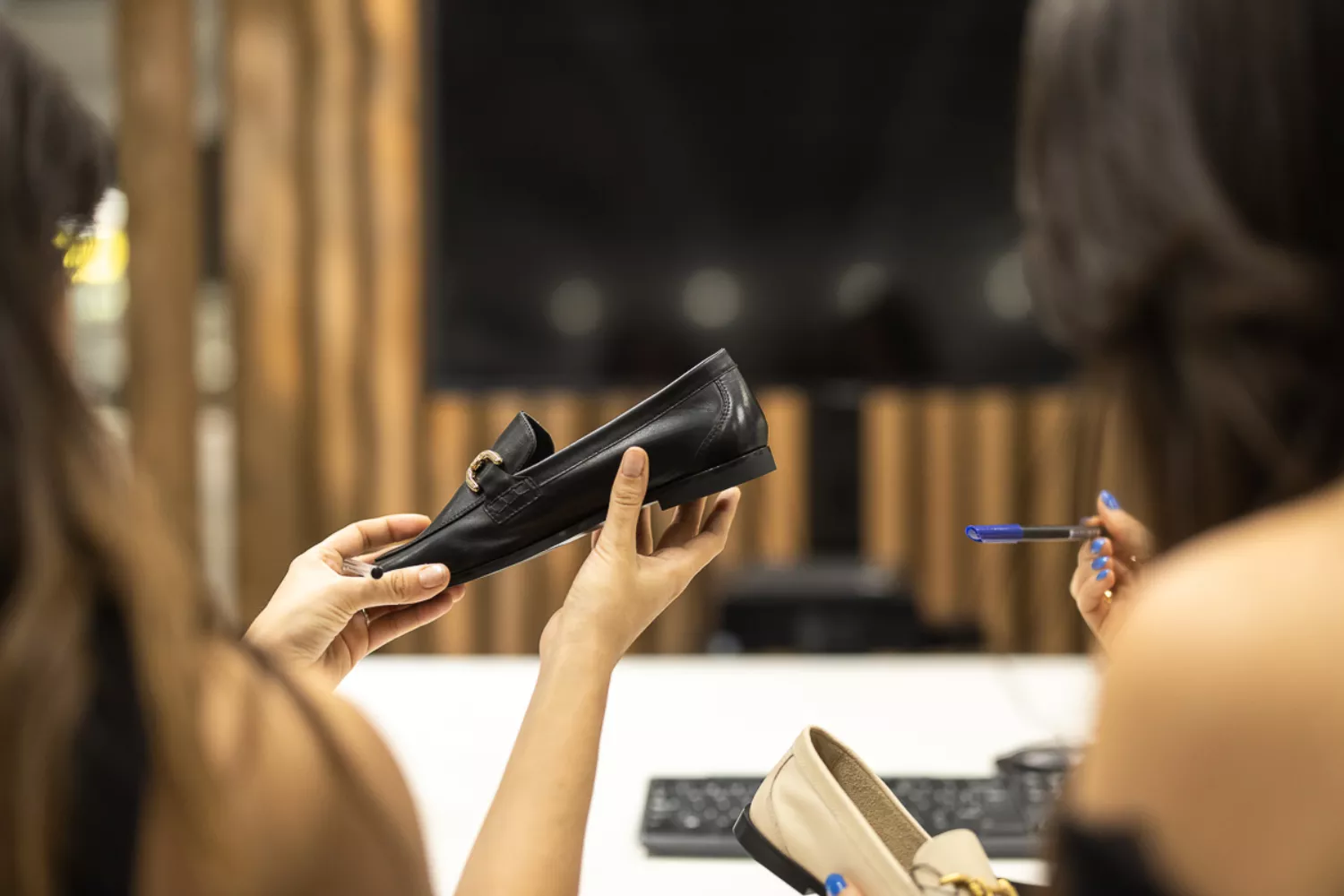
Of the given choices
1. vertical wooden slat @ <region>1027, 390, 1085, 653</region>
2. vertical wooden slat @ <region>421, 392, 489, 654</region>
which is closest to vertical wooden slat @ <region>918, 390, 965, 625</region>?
vertical wooden slat @ <region>1027, 390, 1085, 653</region>

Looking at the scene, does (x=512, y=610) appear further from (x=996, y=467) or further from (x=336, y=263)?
(x=996, y=467)

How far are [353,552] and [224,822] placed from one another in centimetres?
50

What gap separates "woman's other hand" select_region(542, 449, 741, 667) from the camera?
692mm

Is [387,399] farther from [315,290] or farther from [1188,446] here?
[1188,446]

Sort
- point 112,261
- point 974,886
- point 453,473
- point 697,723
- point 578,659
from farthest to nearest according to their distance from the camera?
point 112,261
point 453,473
point 697,723
point 578,659
point 974,886

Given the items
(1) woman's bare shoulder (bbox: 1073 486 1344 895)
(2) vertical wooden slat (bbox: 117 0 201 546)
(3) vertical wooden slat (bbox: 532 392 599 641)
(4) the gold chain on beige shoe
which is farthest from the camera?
(3) vertical wooden slat (bbox: 532 392 599 641)

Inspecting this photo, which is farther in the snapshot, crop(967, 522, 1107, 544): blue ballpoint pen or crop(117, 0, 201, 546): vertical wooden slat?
crop(117, 0, 201, 546): vertical wooden slat

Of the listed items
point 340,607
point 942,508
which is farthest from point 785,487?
point 340,607

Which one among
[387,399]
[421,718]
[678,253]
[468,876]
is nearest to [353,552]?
[421,718]

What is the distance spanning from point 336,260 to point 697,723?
2099 millimetres

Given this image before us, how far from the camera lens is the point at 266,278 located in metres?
2.79

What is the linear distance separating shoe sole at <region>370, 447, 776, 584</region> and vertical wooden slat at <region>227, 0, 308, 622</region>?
2.13 metres

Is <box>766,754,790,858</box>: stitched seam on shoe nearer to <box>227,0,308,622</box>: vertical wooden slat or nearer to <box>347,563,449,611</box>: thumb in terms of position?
<box>347,563,449,611</box>: thumb

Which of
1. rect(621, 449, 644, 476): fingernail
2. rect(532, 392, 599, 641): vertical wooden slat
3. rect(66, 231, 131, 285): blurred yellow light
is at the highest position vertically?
rect(66, 231, 131, 285): blurred yellow light
